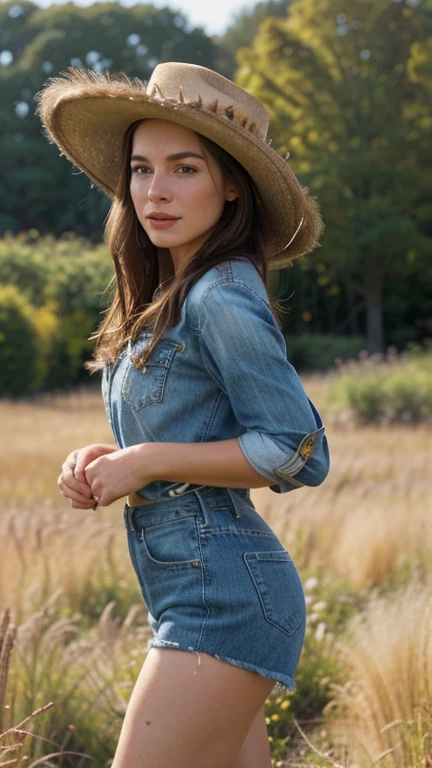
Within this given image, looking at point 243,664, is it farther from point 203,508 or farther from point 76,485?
point 76,485

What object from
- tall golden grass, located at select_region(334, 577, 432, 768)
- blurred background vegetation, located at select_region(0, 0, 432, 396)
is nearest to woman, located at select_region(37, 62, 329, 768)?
tall golden grass, located at select_region(334, 577, 432, 768)

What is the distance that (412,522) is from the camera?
6.50m

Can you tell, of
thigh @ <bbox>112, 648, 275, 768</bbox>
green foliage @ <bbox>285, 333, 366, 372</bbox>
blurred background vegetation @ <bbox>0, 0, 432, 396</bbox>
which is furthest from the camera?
green foliage @ <bbox>285, 333, 366, 372</bbox>

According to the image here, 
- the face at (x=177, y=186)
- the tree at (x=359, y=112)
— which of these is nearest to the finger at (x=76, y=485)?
the face at (x=177, y=186)

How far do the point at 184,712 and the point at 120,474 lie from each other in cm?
44

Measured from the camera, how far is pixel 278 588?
195 centimetres

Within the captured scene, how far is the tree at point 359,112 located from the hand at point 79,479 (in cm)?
2652

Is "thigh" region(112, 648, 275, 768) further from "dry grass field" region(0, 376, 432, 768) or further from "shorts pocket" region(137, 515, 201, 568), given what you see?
"dry grass field" region(0, 376, 432, 768)

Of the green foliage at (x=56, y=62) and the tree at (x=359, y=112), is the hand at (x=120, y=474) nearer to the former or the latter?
the tree at (x=359, y=112)

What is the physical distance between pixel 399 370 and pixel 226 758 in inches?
571

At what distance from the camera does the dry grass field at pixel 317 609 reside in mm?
3312

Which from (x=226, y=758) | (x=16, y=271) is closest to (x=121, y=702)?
(x=226, y=758)

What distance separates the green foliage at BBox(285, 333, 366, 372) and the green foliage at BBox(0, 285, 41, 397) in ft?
26.8

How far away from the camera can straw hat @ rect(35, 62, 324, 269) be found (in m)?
2.04
